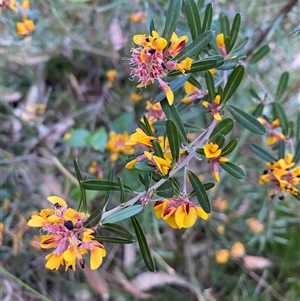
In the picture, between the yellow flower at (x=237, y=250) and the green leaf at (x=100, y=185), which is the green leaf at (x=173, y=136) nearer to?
the green leaf at (x=100, y=185)

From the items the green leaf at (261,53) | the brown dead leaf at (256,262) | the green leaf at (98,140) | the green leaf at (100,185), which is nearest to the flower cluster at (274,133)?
the green leaf at (261,53)

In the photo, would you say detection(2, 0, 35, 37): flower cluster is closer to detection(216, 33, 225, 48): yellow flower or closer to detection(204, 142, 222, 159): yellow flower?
detection(216, 33, 225, 48): yellow flower

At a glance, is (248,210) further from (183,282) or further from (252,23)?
(252,23)

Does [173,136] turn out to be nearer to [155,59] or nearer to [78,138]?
[155,59]

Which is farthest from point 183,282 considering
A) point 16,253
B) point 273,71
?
point 273,71

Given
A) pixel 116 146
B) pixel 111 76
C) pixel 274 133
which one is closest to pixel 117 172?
pixel 116 146

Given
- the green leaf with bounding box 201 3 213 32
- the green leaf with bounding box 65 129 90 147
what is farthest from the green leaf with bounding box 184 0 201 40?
the green leaf with bounding box 65 129 90 147
